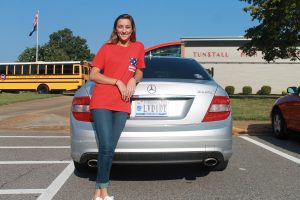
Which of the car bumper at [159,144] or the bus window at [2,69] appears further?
the bus window at [2,69]

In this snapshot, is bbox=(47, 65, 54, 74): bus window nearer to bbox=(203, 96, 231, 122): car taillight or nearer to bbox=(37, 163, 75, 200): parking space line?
bbox=(37, 163, 75, 200): parking space line

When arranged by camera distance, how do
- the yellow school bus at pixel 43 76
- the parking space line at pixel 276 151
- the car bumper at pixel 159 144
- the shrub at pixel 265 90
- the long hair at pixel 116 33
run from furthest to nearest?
the shrub at pixel 265 90
the yellow school bus at pixel 43 76
the parking space line at pixel 276 151
the car bumper at pixel 159 144
the long hair at pixel 116 33

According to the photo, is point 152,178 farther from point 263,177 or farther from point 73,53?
point 73,53

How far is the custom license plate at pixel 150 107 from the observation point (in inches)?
185

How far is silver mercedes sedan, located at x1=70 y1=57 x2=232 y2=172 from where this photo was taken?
4.66 meters

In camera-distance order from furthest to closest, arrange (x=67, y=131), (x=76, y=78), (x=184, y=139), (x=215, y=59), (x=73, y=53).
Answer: (x=73, y=53) < (x=215, y=59) < (x=76, y=78) < (x=67, y=131) < (x=184, y=139)

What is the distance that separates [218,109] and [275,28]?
22.9 m

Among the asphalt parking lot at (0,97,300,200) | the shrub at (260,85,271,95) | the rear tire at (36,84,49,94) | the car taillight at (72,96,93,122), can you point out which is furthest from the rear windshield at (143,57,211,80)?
the shrub at (260,85,271,95)

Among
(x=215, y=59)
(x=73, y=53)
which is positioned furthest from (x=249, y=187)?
(x=73, y=53)

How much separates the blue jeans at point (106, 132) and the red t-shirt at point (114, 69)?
0.21 feet

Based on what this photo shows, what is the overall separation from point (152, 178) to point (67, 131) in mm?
5511

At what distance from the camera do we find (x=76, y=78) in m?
33.4

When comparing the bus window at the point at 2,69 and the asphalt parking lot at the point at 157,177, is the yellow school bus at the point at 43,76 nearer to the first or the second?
the bus window at the point at 2,69

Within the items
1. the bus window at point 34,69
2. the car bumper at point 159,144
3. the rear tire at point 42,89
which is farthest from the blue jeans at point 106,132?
the bus window at point 34,69
